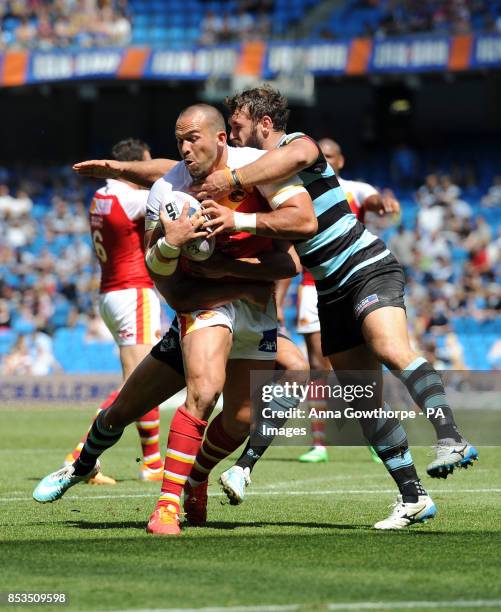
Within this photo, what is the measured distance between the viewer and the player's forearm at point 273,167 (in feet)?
22.8

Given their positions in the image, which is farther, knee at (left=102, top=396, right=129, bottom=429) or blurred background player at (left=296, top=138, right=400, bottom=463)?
blurred background player at (left=296, top=138, right=400, bottom=463)

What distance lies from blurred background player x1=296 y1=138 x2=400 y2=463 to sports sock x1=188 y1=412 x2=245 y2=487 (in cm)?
427

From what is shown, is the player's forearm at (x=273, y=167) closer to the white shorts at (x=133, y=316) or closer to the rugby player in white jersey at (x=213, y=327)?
the rugby player in white jersey at (x=213, y=327)

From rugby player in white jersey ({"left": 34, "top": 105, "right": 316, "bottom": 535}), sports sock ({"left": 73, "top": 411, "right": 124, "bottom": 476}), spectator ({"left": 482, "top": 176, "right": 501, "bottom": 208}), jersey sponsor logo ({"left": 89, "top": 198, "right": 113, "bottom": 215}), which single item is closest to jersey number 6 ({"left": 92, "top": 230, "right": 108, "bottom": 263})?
jersey sponsor logo ({"left": 89, "top": 198, "right": 113, "bottom": 215})

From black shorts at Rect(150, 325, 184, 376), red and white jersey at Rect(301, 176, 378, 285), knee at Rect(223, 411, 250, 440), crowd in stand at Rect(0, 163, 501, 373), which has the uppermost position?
crowd in stand at Rect(0, 163, 501, 373)

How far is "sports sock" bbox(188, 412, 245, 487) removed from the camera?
7.61m

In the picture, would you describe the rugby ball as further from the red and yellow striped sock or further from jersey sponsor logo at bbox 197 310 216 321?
the red and yellow striped sock

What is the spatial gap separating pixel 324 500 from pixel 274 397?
873mm

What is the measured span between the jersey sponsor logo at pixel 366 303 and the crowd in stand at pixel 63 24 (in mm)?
25109

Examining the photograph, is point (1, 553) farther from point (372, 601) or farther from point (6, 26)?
point (6, 26)

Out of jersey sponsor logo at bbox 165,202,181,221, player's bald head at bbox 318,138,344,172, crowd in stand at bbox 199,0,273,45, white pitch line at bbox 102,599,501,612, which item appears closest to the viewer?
white pitch line at bbox 102,599,501,612

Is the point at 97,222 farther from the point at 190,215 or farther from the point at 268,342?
the point at 190,215

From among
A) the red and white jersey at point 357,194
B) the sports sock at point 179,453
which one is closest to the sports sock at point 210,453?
the sports sock at point 179,453

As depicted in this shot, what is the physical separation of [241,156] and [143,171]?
113cm
